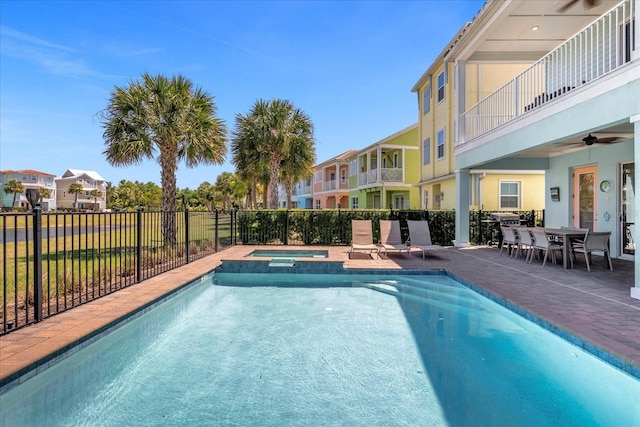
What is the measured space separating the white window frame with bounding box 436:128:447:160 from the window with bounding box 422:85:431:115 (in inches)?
85.4

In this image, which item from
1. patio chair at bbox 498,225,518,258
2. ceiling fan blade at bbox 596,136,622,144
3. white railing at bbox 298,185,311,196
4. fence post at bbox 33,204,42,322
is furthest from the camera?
white railing at bbox 298,185,311,196

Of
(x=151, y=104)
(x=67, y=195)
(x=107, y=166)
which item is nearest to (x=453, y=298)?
(x=151, y=104)

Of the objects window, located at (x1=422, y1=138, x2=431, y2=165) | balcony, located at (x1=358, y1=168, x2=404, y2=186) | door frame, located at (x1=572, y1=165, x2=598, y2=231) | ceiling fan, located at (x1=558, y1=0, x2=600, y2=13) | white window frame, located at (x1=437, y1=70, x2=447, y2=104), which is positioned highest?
white window frame, located at (x1=437, y1=70, x2=447, y2=104)

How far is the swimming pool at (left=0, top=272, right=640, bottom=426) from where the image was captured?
3537 millimetres

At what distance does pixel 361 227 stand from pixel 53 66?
52.4 ft

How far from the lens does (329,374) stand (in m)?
4.47

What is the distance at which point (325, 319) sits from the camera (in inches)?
261

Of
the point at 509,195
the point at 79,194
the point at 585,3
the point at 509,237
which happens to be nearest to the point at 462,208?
the point at 509,237

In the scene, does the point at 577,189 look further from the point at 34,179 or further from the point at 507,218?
the point at 34,179

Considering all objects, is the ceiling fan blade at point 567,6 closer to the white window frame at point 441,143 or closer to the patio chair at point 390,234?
the patio chair at point 390,234

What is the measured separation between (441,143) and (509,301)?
14.4 m

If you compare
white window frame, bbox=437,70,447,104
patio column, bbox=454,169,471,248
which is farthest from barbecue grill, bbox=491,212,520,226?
white window frame, bbox=437,70,447,104

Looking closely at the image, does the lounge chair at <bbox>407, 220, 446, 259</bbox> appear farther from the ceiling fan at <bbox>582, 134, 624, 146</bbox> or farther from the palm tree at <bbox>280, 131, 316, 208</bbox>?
the palm tree at <bbox>280, 131, 316, 208</bbox>

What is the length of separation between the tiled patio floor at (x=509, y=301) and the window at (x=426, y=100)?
41.5 feet
